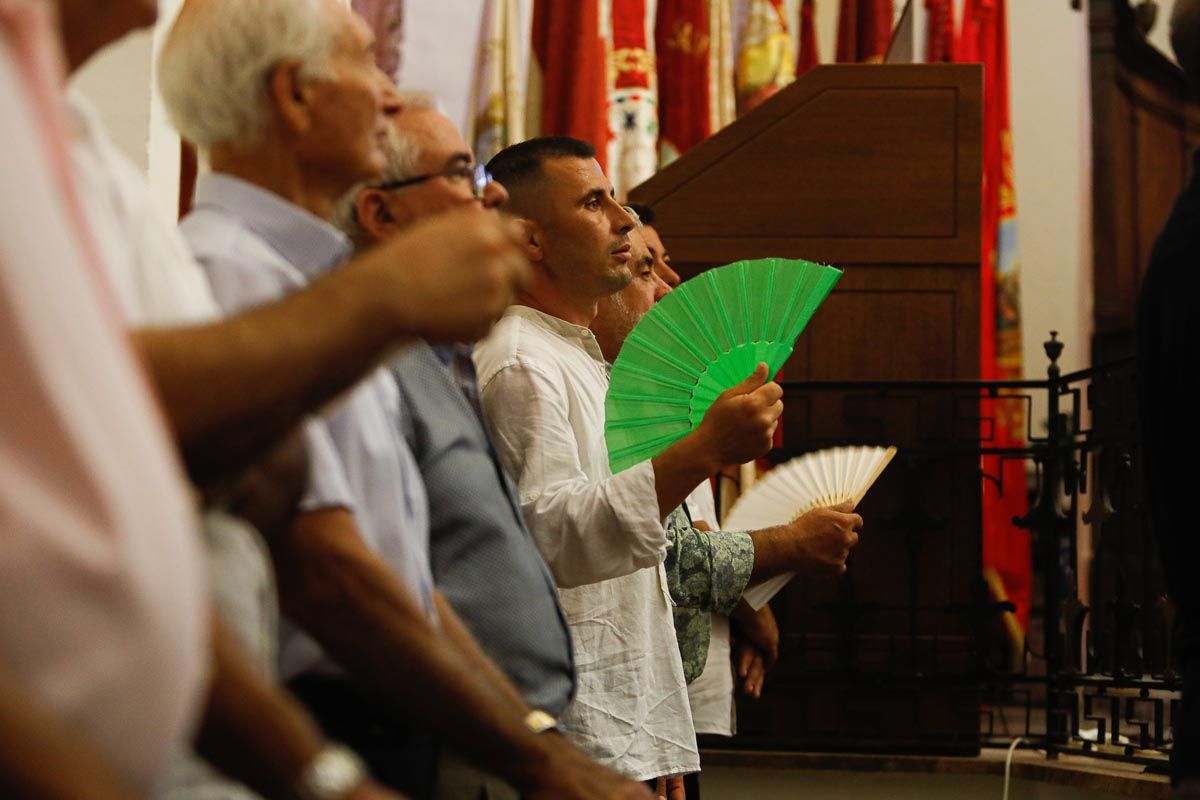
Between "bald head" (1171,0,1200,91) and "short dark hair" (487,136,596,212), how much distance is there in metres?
1.28

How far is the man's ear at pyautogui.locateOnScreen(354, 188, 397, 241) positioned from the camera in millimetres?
1925

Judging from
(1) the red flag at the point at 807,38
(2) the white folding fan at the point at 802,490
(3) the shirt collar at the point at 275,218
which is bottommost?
(2) the white folding fan at the point at 802,490

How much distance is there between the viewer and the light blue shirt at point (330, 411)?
4.42 ft

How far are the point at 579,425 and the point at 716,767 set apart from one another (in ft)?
6.80

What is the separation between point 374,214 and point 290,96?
1.53ft

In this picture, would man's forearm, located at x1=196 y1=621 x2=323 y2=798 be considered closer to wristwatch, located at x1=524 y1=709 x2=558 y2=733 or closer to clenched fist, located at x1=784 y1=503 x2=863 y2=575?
wristwatch, located at x1=524 y1=709 x2=558 y2=733

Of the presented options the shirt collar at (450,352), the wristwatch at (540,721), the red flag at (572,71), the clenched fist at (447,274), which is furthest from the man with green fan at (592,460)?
the red flag at (572,71)

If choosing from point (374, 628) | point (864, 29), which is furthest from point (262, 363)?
point (864, 29)

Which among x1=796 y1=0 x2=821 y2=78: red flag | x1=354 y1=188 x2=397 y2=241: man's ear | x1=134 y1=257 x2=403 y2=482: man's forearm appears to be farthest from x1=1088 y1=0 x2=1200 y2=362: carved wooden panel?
x1=134 y1=257 x2=403 y2=482: man's forearm

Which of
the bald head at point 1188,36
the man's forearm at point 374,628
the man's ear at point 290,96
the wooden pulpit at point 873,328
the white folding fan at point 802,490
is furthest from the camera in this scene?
the wooden pulpit at point 873,328

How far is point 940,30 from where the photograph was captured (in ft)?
20.5

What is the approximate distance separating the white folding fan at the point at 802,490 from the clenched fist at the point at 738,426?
0.70 m

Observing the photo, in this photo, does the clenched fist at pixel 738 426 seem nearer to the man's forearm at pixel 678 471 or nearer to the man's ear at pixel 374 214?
the man's forearm at pixel 678 471

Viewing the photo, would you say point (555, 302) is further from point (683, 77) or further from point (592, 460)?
point (683, 77)
